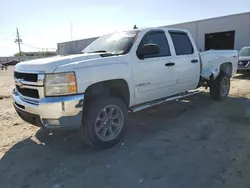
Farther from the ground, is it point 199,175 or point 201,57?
point 201,57

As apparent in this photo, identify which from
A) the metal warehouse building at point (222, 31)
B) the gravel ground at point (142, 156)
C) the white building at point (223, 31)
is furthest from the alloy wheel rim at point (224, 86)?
the white building at point (223, 31)

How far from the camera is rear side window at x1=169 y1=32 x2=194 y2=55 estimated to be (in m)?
5.83

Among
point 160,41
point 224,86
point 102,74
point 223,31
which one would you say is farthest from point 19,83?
point 223,31

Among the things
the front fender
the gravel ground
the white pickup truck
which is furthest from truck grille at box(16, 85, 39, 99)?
the gravel ground

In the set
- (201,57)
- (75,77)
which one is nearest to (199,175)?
(75,77)

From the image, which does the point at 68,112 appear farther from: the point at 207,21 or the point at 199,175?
the point at 207,21

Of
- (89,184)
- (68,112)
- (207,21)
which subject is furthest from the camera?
(207,21)

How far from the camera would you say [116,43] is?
5070 mm

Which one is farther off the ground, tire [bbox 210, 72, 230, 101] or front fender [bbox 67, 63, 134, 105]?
front fender [bbox 67, 63, 134, 105]

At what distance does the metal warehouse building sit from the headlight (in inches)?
711

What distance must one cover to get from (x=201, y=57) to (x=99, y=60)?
3.57 m

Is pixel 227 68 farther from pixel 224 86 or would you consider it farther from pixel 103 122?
pixel 103 122

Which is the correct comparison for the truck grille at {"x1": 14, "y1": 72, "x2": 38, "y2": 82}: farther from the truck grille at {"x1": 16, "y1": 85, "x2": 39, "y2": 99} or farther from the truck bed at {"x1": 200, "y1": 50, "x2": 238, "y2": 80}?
the truck bed at {"x1": 200, "y1": 50, "x2": 238, "y2": 80}

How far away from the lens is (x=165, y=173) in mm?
3430
